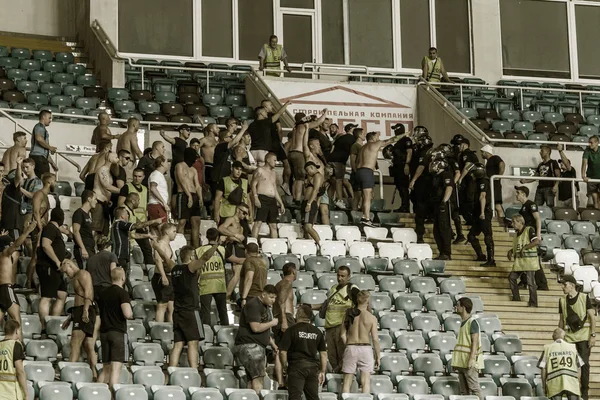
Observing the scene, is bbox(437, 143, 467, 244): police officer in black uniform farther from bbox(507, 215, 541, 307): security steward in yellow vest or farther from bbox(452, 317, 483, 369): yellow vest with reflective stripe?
bbox(452, 317, 483, 369): yellow vest with reflective stripe

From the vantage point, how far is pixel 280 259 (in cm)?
1809

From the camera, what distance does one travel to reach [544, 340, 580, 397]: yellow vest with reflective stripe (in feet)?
50.4

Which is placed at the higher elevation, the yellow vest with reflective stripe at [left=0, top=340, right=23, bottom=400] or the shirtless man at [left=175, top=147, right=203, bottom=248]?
the shirtless man at [left=175, top=147, right=203, bottom=248]

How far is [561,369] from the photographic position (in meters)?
15.4

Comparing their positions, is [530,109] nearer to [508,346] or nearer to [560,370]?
[508,346]

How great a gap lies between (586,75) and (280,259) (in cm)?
1429

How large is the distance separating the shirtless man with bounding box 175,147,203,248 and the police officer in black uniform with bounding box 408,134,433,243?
368 centimetres

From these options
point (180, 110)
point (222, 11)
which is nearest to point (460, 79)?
point (222, 11)

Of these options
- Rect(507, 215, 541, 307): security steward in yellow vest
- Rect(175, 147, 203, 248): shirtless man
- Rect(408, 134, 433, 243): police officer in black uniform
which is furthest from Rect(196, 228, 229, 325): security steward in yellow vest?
Answer: Rect(408, 134, 433, 243): police officer in black uniform

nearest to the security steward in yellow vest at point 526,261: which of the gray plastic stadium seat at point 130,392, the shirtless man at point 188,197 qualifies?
the shirtless man at point 188,197

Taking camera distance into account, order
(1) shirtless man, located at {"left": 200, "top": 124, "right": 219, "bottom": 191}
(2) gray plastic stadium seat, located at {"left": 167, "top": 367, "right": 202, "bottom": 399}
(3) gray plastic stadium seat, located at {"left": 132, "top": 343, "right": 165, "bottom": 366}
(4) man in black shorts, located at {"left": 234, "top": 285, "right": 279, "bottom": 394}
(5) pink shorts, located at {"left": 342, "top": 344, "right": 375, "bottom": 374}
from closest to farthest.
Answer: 1. (2) gray plastic stadium seat, located at {"left": 167, "top": 367, "right": 202, "bottom": 399}
2. (4) man in black shorts, located at {"left": 234, "top": 285, "right": 279, "bottom": 394}
3. (3) gray plastic stadium seat, located at {"left": 132, "top": 343, "right": 165, "bottom": 366}
4. (5) pink shorts, located at {"left": 342, "top": 344, "right": 375, "bottom": 374}
5. (1) shirtless man, located at {"left": 200, "top": 124, "right": 219, "bottom": 191}

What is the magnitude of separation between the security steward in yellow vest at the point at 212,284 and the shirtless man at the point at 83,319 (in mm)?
1686

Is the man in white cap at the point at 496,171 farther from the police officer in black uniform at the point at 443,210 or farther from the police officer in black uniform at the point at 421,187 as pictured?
the police officer in black uniform at the point at 443,210

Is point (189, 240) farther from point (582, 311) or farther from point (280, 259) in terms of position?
point (582, 311)
